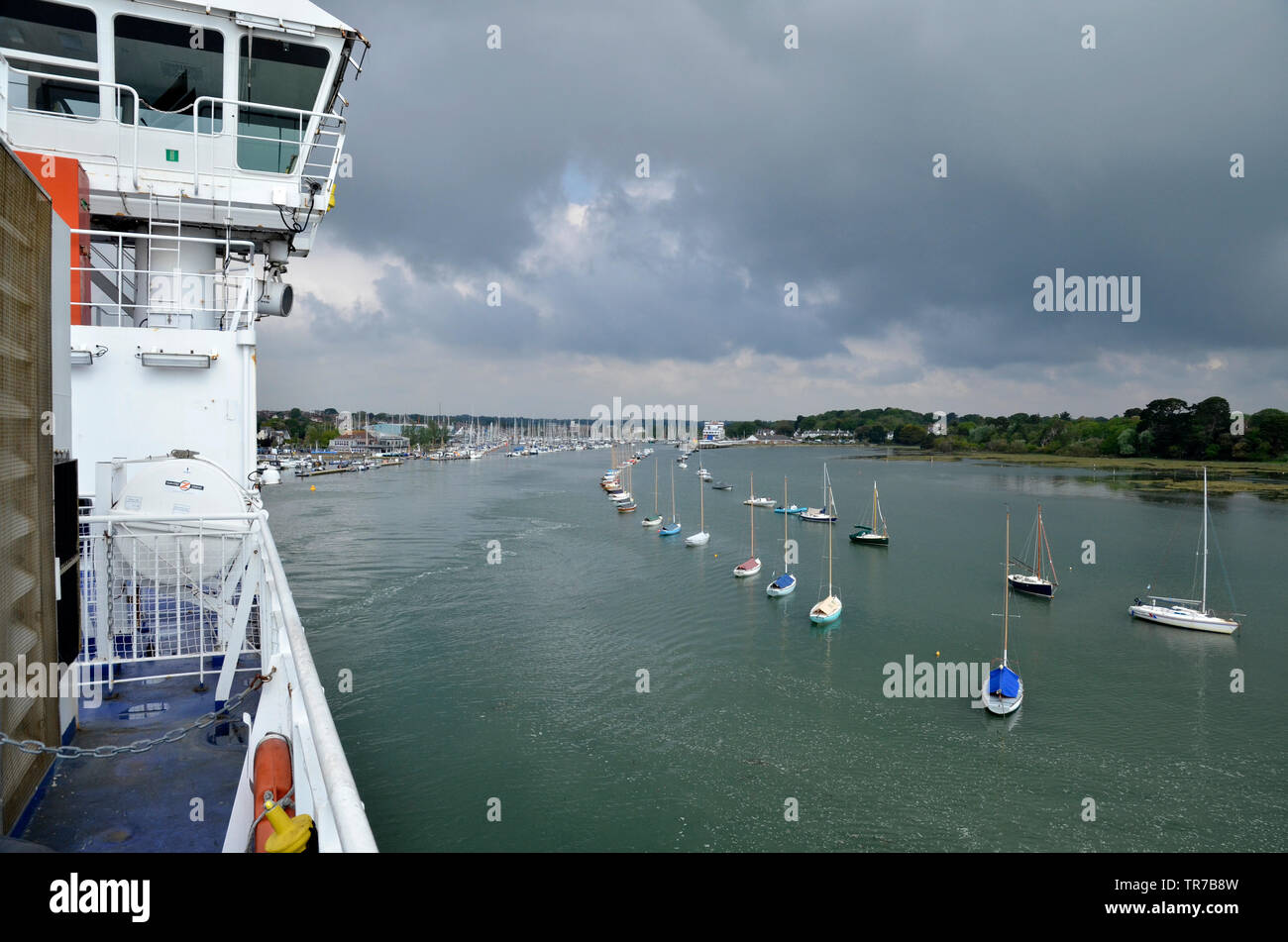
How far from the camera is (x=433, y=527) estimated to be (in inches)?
1768

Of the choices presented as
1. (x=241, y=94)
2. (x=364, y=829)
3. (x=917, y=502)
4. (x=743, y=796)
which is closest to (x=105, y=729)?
(x=364, y=829)

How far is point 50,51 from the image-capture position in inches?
367

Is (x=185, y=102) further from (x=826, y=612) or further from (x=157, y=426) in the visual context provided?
(x=826, y=612)

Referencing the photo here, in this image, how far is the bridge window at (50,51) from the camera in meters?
8.95

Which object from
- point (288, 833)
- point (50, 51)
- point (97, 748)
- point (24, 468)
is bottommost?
point (97, 748)

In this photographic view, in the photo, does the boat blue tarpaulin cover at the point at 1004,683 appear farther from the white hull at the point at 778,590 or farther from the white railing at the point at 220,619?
the white railing at the point at 220,619

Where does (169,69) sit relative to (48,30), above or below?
below

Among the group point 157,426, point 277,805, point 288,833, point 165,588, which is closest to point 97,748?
point 277,805

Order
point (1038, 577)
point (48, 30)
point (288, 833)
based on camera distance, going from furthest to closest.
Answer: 1. point (1038, 577)
2. point (48, 30)
3. point (288, 833)

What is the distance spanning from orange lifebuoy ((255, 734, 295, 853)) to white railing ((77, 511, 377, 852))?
17cm

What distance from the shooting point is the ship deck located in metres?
3.96

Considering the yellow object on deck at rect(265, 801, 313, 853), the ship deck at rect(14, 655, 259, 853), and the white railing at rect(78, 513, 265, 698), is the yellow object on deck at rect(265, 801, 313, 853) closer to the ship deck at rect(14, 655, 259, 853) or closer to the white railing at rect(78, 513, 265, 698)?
the ship deck at rect(14, 655, 259, 853)

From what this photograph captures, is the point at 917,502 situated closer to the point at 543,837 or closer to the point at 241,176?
the point at 543,837

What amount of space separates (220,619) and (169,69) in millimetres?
8122
